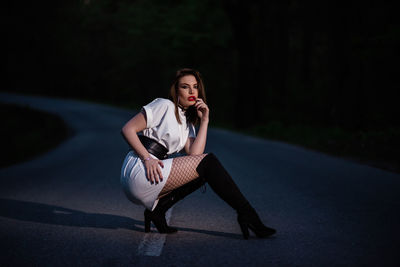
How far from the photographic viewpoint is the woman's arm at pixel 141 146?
380cm

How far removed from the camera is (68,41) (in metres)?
57.6

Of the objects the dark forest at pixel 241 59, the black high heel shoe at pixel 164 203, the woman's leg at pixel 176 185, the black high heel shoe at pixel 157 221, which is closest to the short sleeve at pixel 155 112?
the woman's leg at pixel 176 185

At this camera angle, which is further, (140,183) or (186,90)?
(186,90)

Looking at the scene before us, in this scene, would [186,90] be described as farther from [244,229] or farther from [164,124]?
[244,229]

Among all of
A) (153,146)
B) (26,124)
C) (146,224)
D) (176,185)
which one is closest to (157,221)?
(146,224)

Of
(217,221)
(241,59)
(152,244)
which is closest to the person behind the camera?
(152,244)

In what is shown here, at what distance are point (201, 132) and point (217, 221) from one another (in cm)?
124

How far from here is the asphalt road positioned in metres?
3.57

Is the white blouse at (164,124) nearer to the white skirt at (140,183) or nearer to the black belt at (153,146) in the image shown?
the black belt at (153,146)

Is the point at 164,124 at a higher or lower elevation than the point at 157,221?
higher

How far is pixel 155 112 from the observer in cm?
387

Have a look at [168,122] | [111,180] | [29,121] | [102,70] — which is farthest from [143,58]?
[168,122]

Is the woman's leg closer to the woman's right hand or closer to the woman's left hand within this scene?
the woman's right hand

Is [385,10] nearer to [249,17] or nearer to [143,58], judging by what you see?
[249,17]
